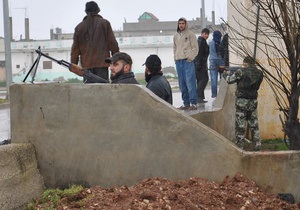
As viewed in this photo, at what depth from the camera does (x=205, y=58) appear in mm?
16797

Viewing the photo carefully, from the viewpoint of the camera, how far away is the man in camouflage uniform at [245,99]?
10.3m

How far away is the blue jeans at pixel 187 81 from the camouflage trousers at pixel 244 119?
3.11 metres

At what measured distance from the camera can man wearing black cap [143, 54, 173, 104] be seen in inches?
375

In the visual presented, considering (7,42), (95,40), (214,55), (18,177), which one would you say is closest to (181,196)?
(18,177)

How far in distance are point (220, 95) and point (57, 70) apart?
63.3 metres

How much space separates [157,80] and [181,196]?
11.7 ft

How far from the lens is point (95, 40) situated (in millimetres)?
10609

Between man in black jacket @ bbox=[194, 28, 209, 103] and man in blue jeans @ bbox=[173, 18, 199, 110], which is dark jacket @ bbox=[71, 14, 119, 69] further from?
man in black jacket @ bbox=[194, 28, 209, 103]

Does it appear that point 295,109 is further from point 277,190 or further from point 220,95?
point 220,95

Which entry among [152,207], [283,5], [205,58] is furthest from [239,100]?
[205,58]

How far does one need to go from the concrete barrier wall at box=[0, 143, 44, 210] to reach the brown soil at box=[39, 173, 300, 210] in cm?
37

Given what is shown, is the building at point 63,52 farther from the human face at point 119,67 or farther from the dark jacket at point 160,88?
the human face at point 119,67

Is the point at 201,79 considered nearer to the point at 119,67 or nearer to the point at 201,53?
the point at 201,53

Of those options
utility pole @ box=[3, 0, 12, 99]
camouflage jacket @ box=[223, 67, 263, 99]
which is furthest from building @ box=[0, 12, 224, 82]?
camouflage jacket @ box=[223, 67, 263, 99]
